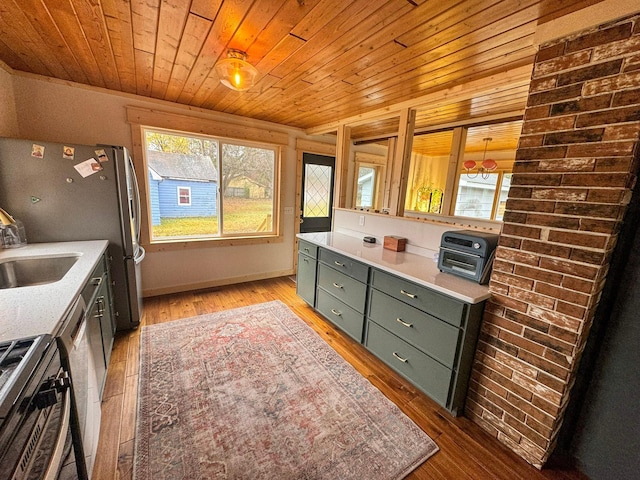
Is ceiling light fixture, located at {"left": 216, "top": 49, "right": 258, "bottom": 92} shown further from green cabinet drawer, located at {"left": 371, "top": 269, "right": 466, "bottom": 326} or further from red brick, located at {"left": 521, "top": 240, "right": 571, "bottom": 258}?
red brick, located at {"left": 521, "top": 240, "right": 571, "bottom": 258}

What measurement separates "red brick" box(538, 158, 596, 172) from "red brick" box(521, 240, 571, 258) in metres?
0.37

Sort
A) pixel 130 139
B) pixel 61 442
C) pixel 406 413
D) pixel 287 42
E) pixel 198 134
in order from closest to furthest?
1. pixel 61 442
2. pixel 287 42
3. pixel 406 413
4. pixel 130 139
5. pixel 198 134

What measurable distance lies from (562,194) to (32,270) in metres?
3.23

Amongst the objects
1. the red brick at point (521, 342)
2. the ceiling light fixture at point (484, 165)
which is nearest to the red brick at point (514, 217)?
the red brick at point (521, 342)

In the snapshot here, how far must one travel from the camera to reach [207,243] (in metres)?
3.52

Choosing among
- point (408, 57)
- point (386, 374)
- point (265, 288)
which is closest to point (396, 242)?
point (386, 374)

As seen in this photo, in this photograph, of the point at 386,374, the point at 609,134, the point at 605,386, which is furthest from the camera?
the point at 386,374

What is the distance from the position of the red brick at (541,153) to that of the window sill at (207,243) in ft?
10.4

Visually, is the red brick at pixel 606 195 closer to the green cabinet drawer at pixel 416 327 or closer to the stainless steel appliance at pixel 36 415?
the green cabinet drawer at pixel 416 327

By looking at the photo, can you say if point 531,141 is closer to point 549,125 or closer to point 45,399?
point 549,125

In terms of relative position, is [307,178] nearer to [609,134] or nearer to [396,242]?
[396,242]

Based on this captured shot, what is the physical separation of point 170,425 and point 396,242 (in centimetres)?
218

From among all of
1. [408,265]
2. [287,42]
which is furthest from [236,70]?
[408,265]

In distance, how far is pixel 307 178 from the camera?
4191mm
